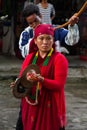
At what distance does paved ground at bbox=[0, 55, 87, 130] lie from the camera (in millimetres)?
6555

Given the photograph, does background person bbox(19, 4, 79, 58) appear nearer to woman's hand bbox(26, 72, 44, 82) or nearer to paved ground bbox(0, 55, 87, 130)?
woman's hand bbox(26, 72, 44, 82)

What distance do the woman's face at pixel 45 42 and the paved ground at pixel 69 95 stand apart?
2316mm

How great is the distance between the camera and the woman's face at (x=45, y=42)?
4074 mm

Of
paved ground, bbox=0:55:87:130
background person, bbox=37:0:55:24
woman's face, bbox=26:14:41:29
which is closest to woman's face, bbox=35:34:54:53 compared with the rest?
woman's face, bbox=26:14:41:29

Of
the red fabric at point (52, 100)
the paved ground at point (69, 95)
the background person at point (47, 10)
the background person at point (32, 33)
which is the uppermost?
the background person at point (32, 33)

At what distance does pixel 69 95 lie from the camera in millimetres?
8445

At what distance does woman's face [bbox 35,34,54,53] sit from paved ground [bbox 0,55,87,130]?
2.32 m

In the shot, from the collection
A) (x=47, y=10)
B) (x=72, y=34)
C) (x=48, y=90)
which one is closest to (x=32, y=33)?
(x=72, y=34)

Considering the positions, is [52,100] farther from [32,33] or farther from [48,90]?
[32,33]

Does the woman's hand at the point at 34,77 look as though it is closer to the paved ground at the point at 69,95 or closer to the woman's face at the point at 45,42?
the woman's face at the point at 45,42

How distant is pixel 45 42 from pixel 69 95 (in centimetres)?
446

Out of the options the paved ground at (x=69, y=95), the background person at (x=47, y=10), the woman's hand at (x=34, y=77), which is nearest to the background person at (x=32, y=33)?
the woman's hand at (x=34, y=77)

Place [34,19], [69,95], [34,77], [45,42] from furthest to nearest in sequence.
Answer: [69,95]
[34,19]
[45,42]
[34,77]

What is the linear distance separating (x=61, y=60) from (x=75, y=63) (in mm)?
6605
